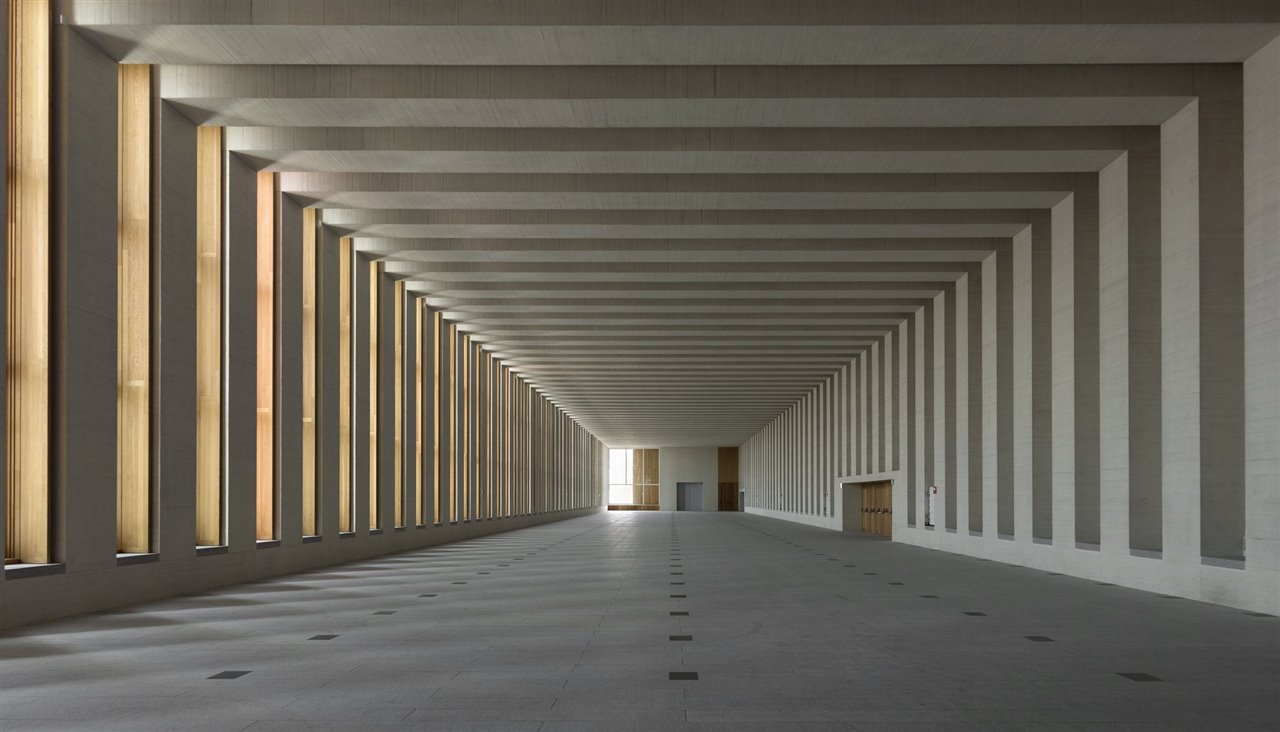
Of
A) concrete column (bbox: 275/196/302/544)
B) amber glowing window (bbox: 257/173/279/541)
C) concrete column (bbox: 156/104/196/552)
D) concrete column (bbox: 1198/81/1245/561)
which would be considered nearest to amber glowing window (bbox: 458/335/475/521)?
concrete column (bbox: 275/196/302/544)

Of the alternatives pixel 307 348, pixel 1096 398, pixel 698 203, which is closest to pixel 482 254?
pixel 307 348

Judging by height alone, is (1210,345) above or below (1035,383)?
above

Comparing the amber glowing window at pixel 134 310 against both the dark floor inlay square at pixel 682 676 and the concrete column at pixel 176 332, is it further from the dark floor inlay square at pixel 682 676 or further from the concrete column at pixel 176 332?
the dark floor inlay square at pixel 682 676

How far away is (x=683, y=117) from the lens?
38.8 feet

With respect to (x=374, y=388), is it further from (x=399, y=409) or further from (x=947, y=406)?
(x=947, y=406)

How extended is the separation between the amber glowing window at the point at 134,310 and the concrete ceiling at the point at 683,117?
1.39ft

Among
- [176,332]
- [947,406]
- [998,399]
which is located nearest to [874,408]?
[947,406]

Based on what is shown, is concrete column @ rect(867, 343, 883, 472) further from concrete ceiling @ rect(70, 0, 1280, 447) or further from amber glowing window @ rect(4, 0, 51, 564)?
amber glowing window @ rect(4, 0, 51, 564)

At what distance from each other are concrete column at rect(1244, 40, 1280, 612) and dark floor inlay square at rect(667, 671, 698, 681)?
6229mm

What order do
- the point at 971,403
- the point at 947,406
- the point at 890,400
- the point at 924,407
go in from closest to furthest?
the point at 971,403, the point at 947,406, the point at 924,407, the point at 890,400

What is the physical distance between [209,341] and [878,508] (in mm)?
21437

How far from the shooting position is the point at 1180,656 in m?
7.30

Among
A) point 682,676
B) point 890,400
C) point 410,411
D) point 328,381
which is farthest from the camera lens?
point 890,400

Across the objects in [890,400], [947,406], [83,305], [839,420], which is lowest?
[839,420]
